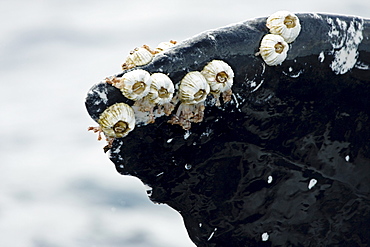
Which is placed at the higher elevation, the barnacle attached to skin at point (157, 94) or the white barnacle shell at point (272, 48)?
the white barnacle shell at point (272, 48)

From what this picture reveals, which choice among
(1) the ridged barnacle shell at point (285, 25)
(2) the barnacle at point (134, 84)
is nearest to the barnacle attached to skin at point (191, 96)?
(2) the barnacle at point (134, 84)

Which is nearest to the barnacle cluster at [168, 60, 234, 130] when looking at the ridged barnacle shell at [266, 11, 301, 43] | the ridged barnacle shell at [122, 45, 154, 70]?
the ridged barnacle shell at [122, 45, 154, 70]

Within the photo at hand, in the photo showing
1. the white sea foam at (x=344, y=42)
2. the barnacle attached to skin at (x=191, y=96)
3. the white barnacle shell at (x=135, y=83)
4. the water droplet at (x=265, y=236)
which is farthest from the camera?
the water droplet at (x=265, y=236)

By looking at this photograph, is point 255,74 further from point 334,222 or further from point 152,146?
point 334,222

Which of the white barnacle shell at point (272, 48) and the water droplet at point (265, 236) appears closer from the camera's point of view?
the white barnacle shell at point (272, 48)

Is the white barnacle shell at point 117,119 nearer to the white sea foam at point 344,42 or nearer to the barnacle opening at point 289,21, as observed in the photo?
the barnacle opening at point 289,21

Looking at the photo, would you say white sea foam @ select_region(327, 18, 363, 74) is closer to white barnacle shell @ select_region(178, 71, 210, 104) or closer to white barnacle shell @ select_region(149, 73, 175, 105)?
white barnacle shell @ select_region(178, 71, 210, 104)

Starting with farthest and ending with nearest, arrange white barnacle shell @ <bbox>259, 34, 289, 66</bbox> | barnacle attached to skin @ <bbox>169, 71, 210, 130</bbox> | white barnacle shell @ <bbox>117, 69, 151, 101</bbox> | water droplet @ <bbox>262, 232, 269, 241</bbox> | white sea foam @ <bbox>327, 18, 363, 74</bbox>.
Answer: water droplet @ <bbox>262, 232, 269, 241</bbox>, white sea foam @ <bbox>327, 18, 363, 74</bbox>, white barnacle shell @ <bbox>259, 34, 289, 66</bbox>, barnacle attached to skin @ <bbox>169, 71, 210, 130</bbox>, white barnacle shell @ <bbox>117, 69, 151, 101</bbox>
